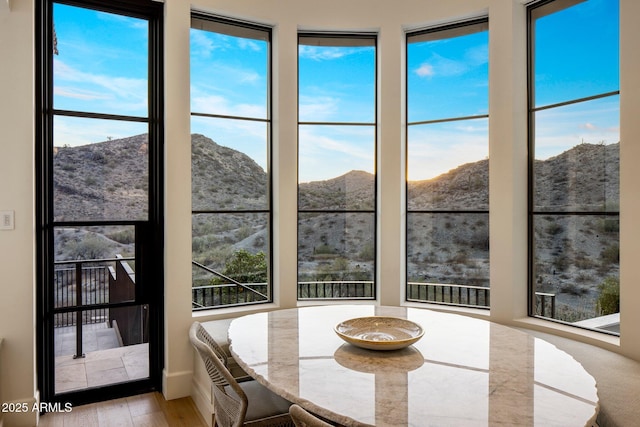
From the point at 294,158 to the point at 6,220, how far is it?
1980 millimetres

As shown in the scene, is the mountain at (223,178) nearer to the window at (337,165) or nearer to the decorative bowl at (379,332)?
the window at (337,165)

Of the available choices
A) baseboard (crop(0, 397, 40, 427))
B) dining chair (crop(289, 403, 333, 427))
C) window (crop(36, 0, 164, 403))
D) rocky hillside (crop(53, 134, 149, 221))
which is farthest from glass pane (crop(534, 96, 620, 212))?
baseboard (crop(0, 397, 40, 427))

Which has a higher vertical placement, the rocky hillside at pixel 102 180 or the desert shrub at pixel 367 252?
the rocky hillside at pixel 102 180

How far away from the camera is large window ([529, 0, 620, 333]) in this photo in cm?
269

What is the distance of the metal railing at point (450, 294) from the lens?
3326 millimetres

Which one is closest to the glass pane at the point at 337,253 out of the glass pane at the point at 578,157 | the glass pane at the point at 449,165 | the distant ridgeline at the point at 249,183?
the distant ridgeline at the point at 249,183

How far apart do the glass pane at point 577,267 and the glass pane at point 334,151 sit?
142cm

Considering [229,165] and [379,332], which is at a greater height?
[229,165]

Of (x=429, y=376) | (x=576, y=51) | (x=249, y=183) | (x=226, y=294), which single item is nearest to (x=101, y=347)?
(x=226, y=294)

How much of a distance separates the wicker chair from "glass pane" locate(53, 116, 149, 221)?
4.69 ft

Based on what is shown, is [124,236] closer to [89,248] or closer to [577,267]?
[89,248]

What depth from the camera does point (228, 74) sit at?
3.42 metres

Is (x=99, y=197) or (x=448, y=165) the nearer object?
(x=99, y=197)

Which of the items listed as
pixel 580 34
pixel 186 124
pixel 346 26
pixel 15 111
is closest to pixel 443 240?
pixel 580 34
